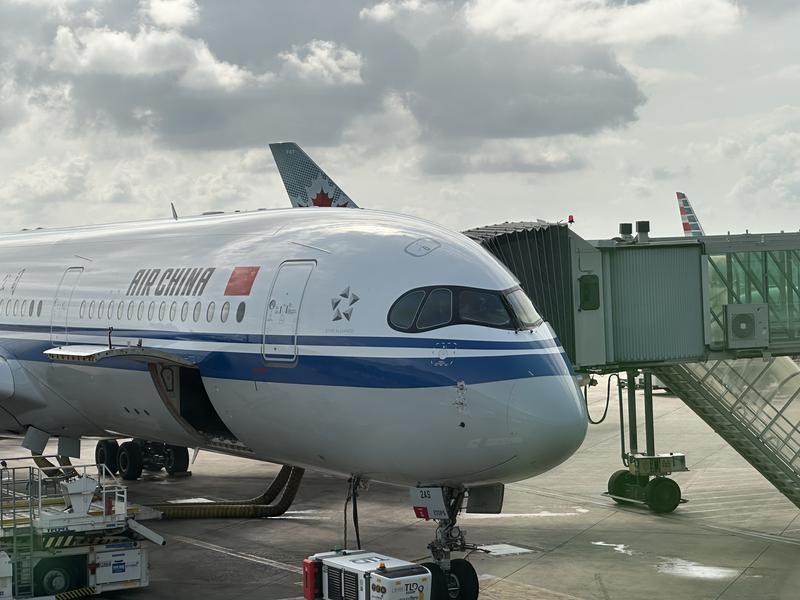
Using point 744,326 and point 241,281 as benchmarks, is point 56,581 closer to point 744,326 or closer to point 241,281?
point 241,281

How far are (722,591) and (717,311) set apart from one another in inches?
267

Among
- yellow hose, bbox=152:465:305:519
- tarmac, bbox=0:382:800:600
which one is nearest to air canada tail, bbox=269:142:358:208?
tarmac, bbox=0:382:800:600

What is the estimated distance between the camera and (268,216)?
1834 cm

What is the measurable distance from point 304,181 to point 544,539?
18497 mm

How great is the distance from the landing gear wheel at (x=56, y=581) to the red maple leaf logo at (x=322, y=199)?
21.2 metres

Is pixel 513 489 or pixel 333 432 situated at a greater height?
pixel 333 432

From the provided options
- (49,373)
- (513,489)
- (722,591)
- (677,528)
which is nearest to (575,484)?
(513,489)

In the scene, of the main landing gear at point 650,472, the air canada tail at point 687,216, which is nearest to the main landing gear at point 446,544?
the main landing gear at point 650,472

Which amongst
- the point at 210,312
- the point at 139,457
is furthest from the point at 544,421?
the point at 139,457

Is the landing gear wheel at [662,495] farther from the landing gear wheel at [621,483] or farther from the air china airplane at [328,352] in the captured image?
the air china airplane at [328,352]

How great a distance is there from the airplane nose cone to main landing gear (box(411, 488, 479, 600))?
1.24m

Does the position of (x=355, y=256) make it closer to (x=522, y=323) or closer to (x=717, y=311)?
(x=522, y=323)

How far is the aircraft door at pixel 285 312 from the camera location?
51.4ft

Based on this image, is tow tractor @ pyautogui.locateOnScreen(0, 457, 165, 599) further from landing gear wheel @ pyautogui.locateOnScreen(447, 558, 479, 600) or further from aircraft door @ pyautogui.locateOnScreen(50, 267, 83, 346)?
landing gear wheel @ pyautogui.locateOnScreen(447, 558, 479, 600)
